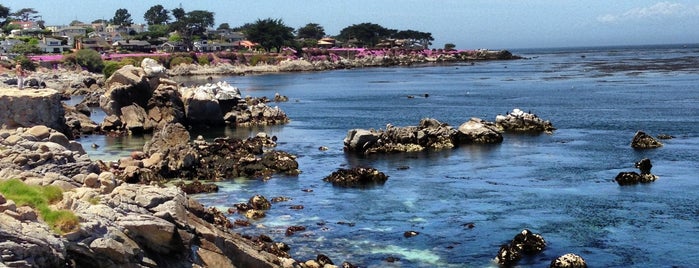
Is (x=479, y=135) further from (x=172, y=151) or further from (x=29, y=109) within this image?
(x=29, y=109)

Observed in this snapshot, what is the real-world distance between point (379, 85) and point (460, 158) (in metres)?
80.3

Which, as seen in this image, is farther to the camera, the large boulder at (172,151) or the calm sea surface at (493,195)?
the large boulder at (172,151)

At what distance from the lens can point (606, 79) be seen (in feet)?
418

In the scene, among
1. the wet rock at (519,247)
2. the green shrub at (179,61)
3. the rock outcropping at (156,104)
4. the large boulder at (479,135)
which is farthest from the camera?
the green shrub at (179,61)

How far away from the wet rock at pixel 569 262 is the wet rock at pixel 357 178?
16950 mm

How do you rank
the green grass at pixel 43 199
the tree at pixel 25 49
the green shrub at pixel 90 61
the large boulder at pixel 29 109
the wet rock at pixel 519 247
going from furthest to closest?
the tree at pixel 25 49 < the green shrub at pixel 90 61 < the large boulder at pixel 29 109 < the wet rock at pixel 519 247 < the green grass at pixel 43 199

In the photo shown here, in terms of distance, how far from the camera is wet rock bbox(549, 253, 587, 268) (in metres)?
26.3

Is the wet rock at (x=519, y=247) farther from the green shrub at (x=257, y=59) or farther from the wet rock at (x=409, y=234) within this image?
the green shrub at (x=257, y=59)

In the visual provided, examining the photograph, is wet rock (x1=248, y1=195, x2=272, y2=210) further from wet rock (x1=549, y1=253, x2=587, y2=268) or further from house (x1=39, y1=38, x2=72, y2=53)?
house (x1=39, y1=38, x2=72, y2=53)

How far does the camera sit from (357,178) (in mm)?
42844

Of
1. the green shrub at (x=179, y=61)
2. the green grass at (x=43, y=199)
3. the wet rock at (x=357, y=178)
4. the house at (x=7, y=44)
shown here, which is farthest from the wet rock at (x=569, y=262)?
the house at (x=7, y=44)

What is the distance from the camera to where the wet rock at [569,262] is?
2634 centimetres

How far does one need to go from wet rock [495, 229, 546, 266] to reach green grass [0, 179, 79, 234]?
50.7 feet

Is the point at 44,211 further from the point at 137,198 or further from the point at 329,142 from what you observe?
the point at 329,142
